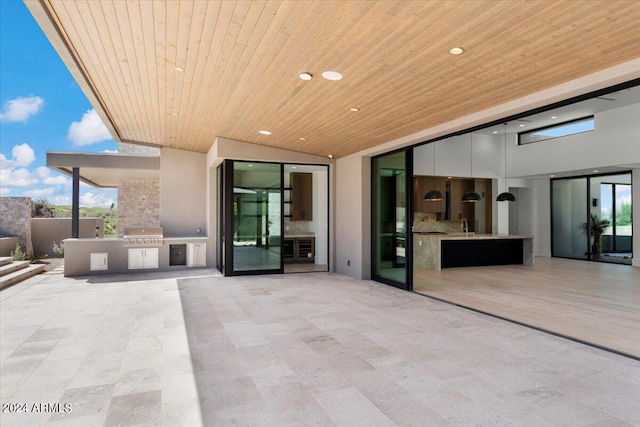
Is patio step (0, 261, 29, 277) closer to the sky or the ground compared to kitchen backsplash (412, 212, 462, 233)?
closer to the ground

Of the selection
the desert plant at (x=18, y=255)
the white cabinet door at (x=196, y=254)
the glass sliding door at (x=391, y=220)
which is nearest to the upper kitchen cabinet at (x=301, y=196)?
the white cabinet door at (x=196, y=254)

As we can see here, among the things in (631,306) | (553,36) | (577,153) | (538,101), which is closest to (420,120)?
(538,101)

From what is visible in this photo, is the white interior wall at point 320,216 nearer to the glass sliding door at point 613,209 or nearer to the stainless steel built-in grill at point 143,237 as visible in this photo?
the stainless steel built-in grill at point 143,237

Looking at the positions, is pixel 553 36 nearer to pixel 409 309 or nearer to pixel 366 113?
pixel 366 113

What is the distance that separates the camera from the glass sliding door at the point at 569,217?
448 inches

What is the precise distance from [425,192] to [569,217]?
4.63 meters

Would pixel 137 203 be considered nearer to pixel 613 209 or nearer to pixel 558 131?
pixel 558 131

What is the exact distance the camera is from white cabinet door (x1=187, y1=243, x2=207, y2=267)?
29.7 feet

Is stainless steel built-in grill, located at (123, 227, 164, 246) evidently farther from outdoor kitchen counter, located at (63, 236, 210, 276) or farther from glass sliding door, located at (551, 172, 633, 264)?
glass sliding door, located at (551, 172, 633, 264)

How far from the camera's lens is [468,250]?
9695 millimetres

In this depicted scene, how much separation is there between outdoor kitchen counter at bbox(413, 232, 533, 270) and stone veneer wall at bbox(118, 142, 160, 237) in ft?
29.7

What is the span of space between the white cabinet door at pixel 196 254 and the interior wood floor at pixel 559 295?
5.00 metres

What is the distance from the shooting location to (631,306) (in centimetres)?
528

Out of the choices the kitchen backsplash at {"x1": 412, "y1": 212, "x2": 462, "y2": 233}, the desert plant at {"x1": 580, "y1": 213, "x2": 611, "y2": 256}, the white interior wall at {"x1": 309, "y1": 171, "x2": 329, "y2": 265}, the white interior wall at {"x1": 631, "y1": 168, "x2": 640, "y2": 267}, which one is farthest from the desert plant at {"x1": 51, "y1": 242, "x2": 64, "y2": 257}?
the white interior wall at {"x1": 631, "y1": 168, "x2": 640, "y2": 267}
